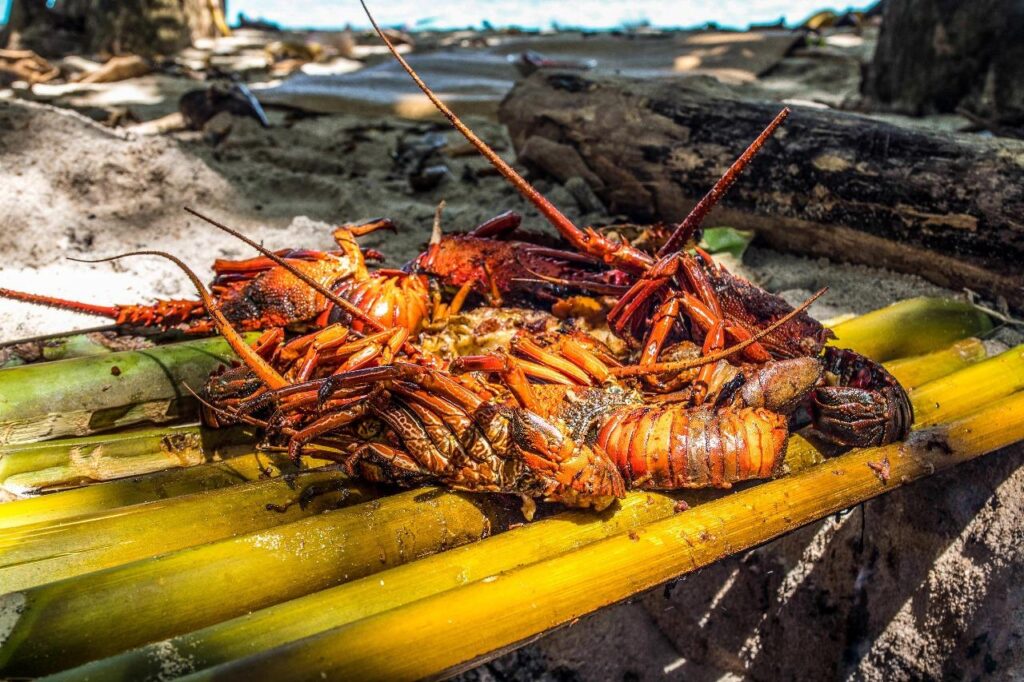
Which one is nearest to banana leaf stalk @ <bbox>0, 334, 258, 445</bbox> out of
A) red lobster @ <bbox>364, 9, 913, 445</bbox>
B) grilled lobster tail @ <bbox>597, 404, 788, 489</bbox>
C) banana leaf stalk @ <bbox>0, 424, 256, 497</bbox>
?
banana leaf stalk @ <bbox>0, 424, 256, 497</bbox>

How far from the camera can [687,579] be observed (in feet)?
8.34

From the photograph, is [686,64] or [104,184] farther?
[686,64]

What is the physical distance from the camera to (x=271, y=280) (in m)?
2.44

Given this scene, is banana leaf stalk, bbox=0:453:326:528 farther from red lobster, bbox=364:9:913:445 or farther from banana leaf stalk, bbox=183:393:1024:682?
red lobster, bbox=364:9:913:445

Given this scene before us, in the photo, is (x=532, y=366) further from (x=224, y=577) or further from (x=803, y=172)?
(x=803, y=172)

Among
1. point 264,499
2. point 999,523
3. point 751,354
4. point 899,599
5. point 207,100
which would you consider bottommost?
point 899,599

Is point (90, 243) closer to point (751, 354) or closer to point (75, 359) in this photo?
point (75, 359)

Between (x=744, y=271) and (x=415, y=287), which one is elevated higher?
(x=415, y=287)

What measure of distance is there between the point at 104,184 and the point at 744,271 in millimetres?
3155

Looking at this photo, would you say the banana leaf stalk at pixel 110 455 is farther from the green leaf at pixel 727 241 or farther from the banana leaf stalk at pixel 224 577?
the green leaf at pixel 727 241

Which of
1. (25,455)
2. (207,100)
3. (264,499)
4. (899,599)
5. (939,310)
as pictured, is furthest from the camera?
(207,100)

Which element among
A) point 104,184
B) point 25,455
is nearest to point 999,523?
point 25,455

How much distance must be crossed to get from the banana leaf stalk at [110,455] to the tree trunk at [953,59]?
512cm

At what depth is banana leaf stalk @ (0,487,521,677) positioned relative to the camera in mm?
1432
